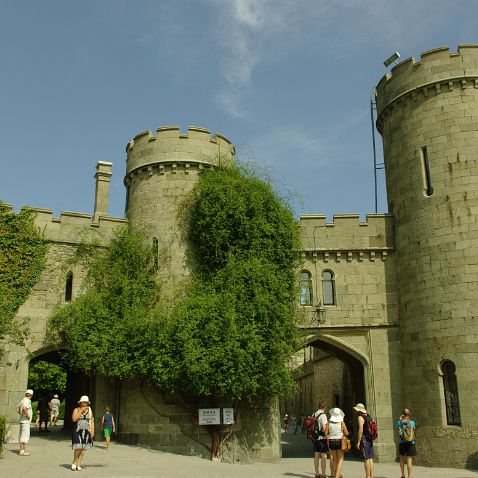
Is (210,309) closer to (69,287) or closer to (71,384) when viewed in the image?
(69,287)

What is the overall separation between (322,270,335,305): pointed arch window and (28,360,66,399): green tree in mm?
25681

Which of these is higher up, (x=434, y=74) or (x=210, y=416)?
(x=434, y=74)

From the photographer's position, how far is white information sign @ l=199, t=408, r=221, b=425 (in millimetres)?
18234

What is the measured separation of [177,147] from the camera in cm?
2188

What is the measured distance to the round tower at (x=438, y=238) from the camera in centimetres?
1831

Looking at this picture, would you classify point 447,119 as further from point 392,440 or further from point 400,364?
point 392,440

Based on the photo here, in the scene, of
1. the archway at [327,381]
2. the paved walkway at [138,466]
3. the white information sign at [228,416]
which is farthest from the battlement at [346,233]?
the paved walkway at [138,466]

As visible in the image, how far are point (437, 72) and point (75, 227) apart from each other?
1360cm

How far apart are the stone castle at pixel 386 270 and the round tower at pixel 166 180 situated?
0.14 feet

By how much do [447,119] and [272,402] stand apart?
1115 cm

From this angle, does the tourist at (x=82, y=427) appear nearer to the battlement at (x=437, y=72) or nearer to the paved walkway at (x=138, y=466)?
the paved walkway at (x=138, y=466)

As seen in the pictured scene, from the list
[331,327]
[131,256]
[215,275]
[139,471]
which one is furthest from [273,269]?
[139,471]

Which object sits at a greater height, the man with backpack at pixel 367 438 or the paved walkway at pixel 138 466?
the man with backpack at pixel 367 438

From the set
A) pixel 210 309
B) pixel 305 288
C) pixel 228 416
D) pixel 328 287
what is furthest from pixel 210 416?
pixel 328 287
